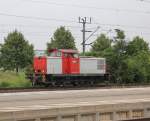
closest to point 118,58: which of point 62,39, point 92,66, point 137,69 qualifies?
point 137,69

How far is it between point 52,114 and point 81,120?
3.75ft

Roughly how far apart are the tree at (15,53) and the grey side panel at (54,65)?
79.5 ft

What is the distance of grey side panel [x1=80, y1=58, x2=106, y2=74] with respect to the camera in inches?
1847

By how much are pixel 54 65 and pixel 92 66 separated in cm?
439

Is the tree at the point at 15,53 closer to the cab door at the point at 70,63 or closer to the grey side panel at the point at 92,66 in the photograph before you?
the grey side panel at the point at 92,66

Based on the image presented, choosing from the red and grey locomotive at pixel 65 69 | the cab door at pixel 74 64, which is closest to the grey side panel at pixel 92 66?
the red and grey locomotive at pixel 65 69

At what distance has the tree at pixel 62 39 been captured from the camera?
71.9 meters

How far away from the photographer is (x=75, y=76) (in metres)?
45.9

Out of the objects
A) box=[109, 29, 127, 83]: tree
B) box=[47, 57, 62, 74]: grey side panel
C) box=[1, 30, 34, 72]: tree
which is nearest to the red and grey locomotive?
box=[47, 57, 62, 74]: grey side panel

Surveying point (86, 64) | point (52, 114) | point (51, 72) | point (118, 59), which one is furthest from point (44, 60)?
point (52, 114)

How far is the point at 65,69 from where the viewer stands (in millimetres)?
45625

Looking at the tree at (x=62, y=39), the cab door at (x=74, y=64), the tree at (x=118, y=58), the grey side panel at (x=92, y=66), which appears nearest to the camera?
the cab door at (x=74, y=64)

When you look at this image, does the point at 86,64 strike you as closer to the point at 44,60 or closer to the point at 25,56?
the point at 44,60

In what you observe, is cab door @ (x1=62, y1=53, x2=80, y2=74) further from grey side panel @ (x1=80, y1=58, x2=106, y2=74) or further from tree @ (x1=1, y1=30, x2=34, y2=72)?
tree @ (x1=1, y1=30, x2=34, y2=72)
